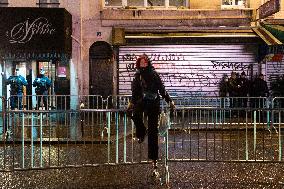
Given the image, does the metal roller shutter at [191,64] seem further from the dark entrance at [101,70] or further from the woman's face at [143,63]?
the woman's face at [143,63]

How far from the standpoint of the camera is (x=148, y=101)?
912cm

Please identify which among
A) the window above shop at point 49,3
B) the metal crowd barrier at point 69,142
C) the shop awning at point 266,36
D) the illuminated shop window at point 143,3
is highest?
the illuminated shop window at point 143,3

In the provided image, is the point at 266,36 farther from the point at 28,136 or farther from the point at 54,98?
the point at 28,136

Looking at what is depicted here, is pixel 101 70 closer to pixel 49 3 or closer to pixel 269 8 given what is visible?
pixel 49 3

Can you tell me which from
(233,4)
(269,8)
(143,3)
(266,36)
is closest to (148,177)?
(269,8)

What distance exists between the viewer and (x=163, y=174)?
30.1 ft

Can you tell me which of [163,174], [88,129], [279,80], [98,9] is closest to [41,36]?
[98,9]

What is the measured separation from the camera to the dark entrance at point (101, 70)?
78.9ft

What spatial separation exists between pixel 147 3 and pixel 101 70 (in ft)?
11.8

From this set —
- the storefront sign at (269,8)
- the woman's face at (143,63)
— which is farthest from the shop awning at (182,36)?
the woman's face at (143,63)

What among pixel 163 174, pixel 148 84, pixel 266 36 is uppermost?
pixel 266 36

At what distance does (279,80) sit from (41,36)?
996 cm

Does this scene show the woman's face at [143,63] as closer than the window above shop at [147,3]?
Yes

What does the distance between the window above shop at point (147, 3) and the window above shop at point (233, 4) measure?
167 cm
